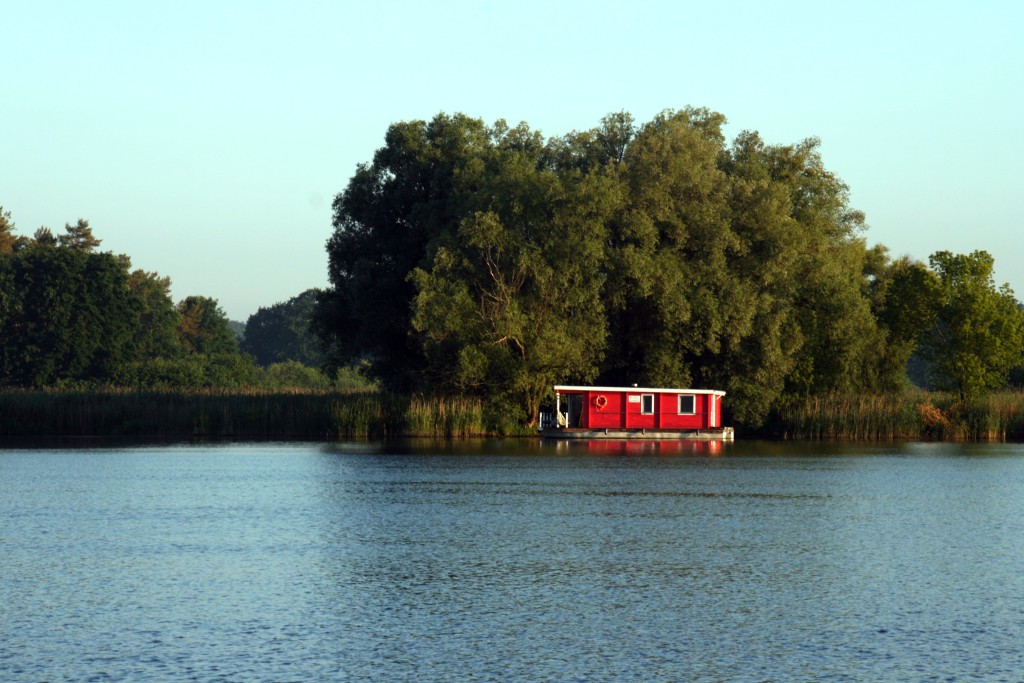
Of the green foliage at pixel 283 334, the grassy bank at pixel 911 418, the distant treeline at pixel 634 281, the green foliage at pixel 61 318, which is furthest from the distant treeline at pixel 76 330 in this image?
the green foliage at pixel 283 334

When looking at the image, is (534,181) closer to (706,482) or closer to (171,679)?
(706,482)

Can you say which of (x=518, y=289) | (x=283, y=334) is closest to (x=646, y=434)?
(x=518, y=289)

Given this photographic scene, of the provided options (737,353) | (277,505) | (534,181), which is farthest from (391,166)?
(277,505)

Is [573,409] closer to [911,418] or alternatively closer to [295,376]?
[911,418]

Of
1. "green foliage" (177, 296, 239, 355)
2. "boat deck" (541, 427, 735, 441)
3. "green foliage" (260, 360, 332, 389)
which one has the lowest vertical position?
"boat deck" (541, 427, 735, 441)

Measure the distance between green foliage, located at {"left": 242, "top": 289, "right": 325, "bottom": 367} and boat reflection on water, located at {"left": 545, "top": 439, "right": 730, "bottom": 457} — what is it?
105m

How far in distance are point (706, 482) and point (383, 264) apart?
36156 mm

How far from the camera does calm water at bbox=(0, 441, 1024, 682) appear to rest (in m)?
12.4

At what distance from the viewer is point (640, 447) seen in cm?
5438

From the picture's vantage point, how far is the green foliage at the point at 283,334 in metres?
164

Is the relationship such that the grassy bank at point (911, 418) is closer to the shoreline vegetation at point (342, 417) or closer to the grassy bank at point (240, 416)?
the shoreline vegetation at point (342, 417)

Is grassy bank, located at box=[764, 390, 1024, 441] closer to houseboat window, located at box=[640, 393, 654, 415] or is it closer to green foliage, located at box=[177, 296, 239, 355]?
houseboat window, located at box=[640, 393, 654, 415]

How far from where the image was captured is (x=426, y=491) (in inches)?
1172

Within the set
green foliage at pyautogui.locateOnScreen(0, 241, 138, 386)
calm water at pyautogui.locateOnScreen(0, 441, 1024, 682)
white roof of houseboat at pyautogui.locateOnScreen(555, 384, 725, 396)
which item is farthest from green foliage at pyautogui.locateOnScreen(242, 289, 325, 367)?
calm water at pyautogui.locateOnScreen(0, 441, 1024, 682)
